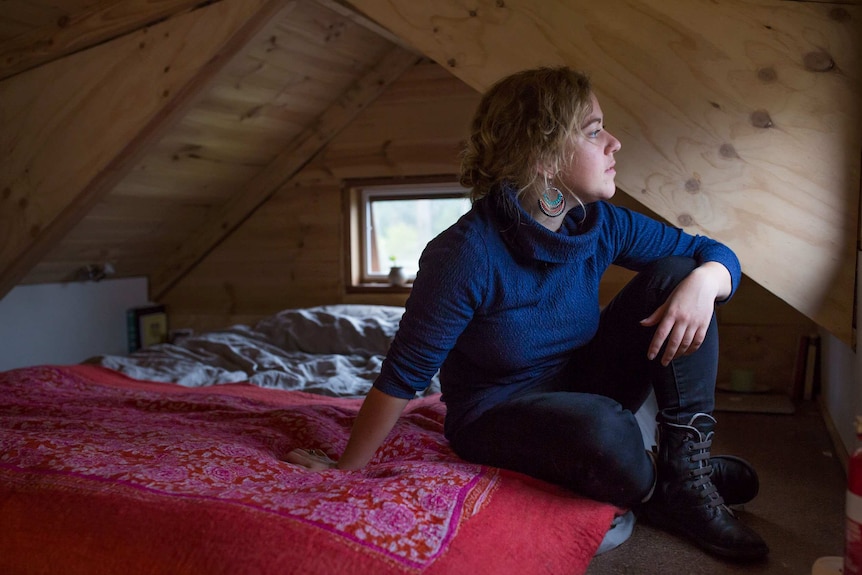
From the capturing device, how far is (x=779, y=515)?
1.52m

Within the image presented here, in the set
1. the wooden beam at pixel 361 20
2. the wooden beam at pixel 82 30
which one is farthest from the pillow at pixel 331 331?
the wooden beam at pixel 82 30

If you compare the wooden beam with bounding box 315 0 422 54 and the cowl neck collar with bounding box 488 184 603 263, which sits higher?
the wooden beam with bounding box 315 0 422 54

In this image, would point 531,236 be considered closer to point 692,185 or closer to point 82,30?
point 692,185

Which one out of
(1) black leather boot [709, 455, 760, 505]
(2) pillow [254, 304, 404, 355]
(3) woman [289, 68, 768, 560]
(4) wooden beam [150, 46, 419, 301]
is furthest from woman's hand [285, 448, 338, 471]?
(4) wooden beam [150, 46, 419, 301]

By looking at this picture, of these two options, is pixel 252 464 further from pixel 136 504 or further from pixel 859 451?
pixel 859 451

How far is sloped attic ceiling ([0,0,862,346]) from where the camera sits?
1.66 m

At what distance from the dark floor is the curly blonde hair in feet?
2.21

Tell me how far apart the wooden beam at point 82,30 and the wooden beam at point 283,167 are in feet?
4.16

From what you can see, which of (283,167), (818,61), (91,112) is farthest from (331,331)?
(818,61)

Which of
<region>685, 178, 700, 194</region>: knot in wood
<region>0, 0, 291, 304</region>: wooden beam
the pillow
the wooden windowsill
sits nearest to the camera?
<region>685, 178, 700, 194</region>: knot in wood

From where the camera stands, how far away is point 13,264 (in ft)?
8.44

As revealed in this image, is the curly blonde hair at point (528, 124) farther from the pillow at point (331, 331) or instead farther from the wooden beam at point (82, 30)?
the pillow at point (331, 331)

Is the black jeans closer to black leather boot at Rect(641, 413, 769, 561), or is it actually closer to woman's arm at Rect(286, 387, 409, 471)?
black leather boot at Rect(641, 413, 769, 561)

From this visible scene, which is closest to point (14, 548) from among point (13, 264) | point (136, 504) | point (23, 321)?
point (136, 504)
